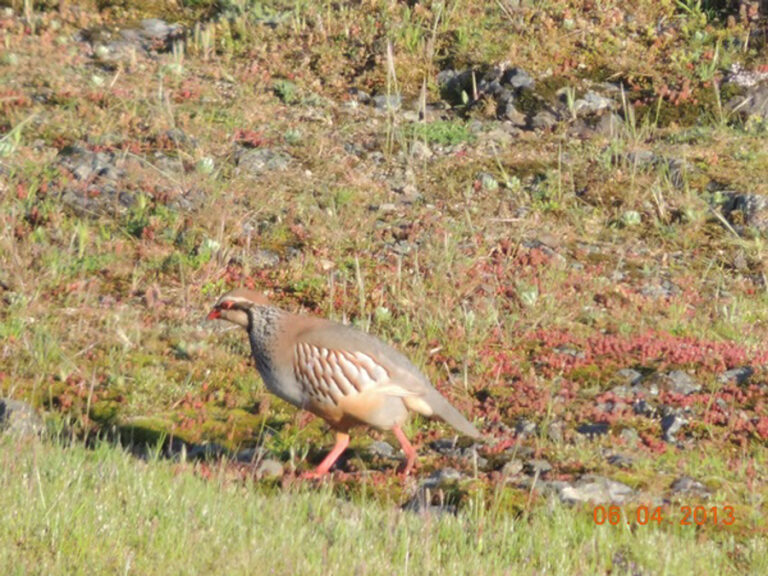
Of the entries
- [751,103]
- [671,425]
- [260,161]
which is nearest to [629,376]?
[671,425]

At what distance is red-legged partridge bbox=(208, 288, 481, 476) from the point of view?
9.20 meters

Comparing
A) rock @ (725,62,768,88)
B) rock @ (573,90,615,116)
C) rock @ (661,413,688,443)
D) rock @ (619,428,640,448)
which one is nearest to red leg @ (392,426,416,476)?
rock @ (619,428,640,448)

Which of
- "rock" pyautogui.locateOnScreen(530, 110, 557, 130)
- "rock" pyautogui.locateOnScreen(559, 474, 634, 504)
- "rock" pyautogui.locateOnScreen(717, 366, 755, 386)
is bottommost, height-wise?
"rock" pyautogui.locateOnScreen(717, 366, 755, 386)

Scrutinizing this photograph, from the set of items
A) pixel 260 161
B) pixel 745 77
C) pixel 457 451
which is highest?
pixel 745 77

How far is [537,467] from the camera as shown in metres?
9.46

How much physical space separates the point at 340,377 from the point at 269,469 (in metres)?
0.91

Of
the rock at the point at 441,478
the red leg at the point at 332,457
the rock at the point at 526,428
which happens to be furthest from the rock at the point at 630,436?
the red leg at the point at 332,457

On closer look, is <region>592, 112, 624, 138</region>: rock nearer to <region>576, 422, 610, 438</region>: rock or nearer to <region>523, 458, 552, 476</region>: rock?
<region>576, 422, 610, 438</region>: rock

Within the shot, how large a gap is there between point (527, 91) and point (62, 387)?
8.71 metres

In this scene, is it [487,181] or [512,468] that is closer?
[512,468]

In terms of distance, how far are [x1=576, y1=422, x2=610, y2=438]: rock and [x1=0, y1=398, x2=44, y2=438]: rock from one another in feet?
13.9

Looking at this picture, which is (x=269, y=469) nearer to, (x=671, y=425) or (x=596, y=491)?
(x=596, y=491)

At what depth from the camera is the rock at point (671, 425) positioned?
10266 millimetres

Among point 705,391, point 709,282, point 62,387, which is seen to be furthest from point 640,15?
point 62,387
